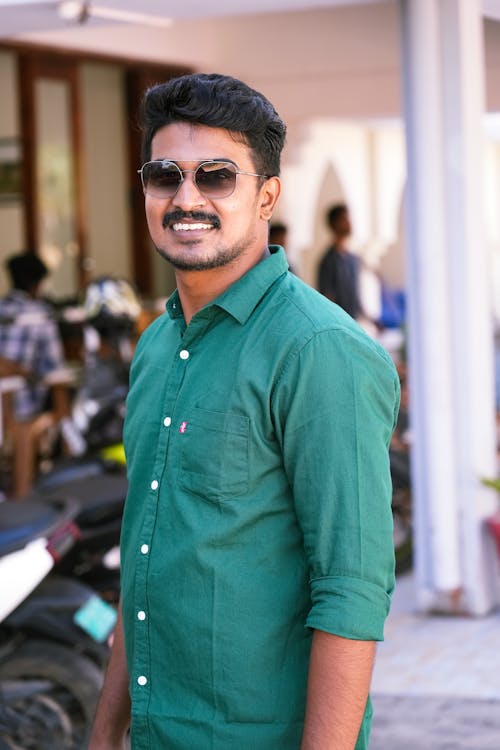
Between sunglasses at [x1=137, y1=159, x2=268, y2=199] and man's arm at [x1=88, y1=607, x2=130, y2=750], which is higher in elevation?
sunglasses at [x1=137, y1=159, x2=268, y2=199]

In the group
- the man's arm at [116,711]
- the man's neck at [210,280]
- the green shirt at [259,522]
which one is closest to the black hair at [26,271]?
the man's arm at [116,711]

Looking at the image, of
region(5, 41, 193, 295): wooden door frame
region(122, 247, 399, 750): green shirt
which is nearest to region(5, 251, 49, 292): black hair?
region(5, 41, 193, 295): wooden door frame

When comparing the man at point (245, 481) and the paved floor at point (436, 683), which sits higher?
the man at point (245, 481)

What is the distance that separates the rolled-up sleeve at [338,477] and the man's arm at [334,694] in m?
0.03

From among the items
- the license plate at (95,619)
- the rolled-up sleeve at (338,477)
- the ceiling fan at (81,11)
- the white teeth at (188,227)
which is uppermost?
the ceiling fan at (81,11)

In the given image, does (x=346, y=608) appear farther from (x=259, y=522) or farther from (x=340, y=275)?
(x=340, y=275)

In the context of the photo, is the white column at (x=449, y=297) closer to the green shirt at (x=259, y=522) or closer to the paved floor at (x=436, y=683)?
the paved floor at (x=436, y=683)

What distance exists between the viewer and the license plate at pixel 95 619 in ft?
14.8

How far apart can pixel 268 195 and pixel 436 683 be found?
3607 mm

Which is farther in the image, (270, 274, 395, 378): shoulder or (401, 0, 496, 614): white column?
(401, 0, 496, 614): white column

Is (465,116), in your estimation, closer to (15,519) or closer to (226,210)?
(15,519)

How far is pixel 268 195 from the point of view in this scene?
95.9 inches

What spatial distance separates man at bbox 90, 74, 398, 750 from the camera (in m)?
2.17

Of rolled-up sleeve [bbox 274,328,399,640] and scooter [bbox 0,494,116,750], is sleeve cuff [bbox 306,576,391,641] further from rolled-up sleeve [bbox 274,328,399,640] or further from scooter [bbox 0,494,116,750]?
scooter [bbox 0,494,116,750]
